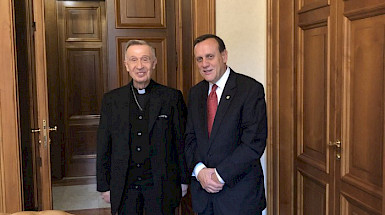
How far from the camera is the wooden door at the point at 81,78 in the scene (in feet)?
17.0

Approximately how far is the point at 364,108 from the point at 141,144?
1.15 m

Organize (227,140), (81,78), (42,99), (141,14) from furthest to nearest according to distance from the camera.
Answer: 1. (81,78)
2. (141,14)
3. (42,99)
4. (227,140)

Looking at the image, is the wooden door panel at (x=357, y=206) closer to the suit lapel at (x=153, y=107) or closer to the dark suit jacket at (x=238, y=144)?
the dark suit jacket at (x=238, y=144)

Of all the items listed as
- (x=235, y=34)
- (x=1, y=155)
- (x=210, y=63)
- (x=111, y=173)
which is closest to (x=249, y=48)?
(x=235, y=34)

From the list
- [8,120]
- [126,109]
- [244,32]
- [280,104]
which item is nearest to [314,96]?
[280,104]

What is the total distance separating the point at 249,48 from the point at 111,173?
4.41 feet

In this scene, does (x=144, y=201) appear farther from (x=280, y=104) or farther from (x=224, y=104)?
(x=280, y=104)

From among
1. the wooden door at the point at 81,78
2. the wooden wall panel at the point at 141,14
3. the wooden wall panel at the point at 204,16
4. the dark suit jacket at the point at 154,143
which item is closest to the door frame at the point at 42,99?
the dark suit jacket at the point at 154,143

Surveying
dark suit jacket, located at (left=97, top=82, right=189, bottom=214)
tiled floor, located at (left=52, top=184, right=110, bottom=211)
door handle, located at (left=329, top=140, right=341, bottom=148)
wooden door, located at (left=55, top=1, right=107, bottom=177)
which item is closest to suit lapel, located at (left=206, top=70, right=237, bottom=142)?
dark suit jacket, located at (left=97, top=82, right=189, bottom=214)

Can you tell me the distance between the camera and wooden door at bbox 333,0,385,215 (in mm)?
1782

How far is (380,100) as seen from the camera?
1779mm

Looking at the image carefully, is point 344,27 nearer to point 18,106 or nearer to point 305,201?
point 305,201

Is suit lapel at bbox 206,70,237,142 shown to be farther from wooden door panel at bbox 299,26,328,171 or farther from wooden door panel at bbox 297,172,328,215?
wooden door panel at bbox 297,172,328,215

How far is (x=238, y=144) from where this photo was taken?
204 centimetres
